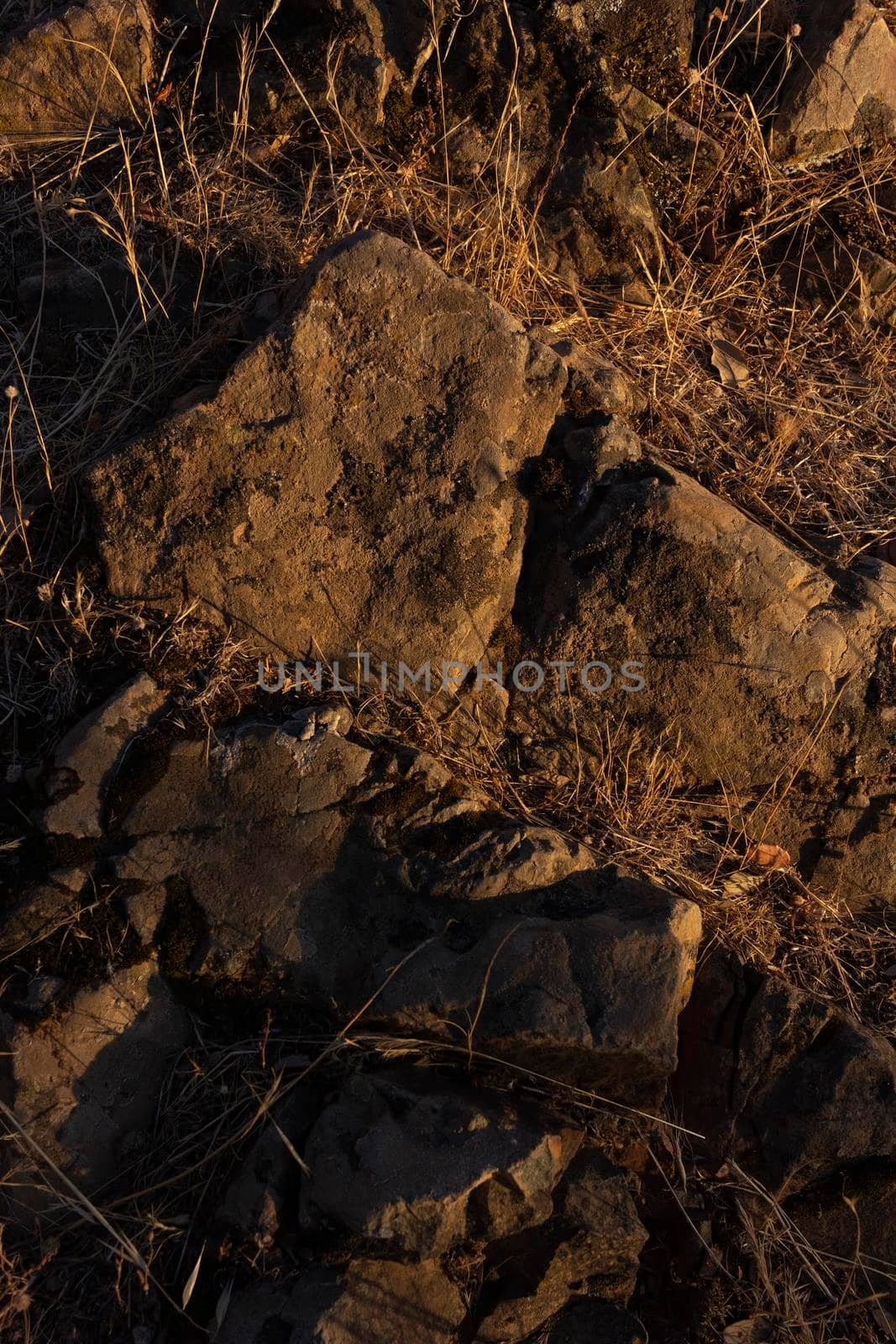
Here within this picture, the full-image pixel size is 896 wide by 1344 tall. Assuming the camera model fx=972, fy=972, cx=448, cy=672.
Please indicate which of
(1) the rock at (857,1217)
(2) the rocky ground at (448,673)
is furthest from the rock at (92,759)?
(1) the rock at (857,1217)

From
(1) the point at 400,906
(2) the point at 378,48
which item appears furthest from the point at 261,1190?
(2) the point at 378,48

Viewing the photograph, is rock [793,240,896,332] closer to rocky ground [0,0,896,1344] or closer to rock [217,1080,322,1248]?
rocky ground [0,0,896,1344]

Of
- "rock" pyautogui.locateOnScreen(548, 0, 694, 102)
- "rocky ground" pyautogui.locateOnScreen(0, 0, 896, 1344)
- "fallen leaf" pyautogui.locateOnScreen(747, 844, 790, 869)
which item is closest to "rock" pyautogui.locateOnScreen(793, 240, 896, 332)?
"rocky ground" pyautogui.locateOnScreen(0, 0, 896, 1344)

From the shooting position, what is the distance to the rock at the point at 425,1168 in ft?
7.04

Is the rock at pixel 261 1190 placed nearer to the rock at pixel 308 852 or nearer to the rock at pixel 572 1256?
the rock at pixel 308 852

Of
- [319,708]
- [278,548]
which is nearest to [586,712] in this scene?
[319,708]

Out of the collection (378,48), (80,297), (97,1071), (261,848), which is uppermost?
(378,48)

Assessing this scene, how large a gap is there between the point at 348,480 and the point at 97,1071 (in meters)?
1.73

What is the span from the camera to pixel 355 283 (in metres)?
2.92

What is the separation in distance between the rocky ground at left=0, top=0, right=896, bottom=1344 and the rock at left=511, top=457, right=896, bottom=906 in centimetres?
1

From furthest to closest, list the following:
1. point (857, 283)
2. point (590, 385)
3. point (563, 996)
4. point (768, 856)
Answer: point (857, 283), point (590, 385), point (768, 856), point (563, 996)

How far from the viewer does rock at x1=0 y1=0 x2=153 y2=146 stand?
357cm

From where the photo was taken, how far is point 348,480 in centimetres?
289

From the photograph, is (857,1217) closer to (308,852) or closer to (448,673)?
(308,852)
